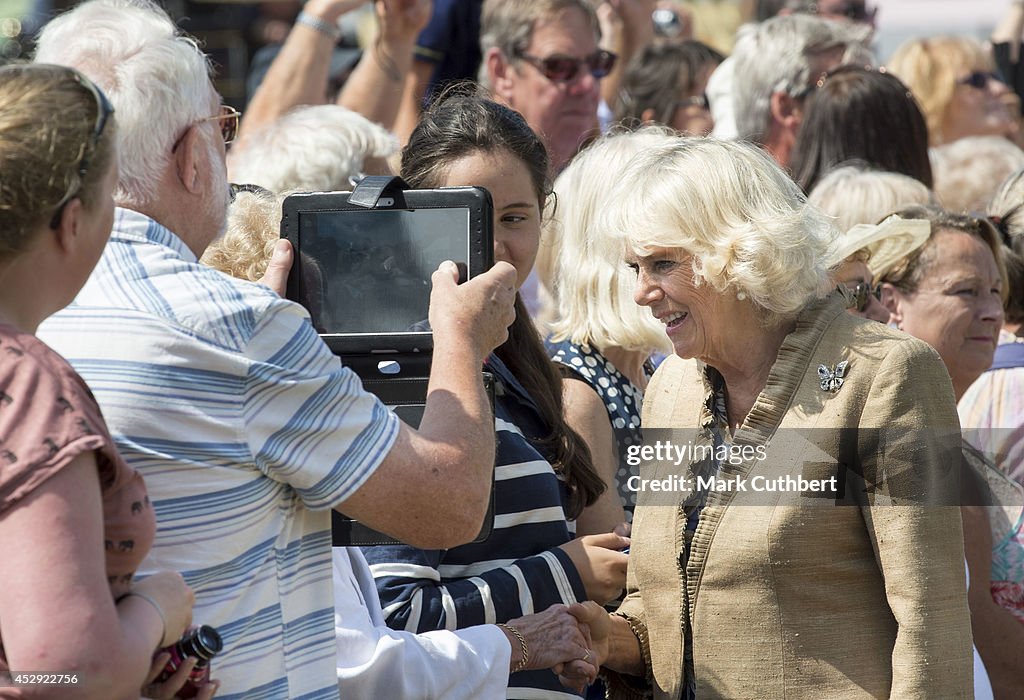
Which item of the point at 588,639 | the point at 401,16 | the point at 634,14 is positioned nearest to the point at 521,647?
the point at 588,639

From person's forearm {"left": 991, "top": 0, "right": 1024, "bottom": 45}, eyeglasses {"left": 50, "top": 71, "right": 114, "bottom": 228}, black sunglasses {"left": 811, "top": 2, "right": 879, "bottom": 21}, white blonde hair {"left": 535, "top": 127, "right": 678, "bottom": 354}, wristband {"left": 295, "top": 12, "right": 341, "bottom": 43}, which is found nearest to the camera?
eyeglasses {"left": 50, "top": 71, "right": 114, "bottom": 228}

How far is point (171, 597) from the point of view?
4.99ft

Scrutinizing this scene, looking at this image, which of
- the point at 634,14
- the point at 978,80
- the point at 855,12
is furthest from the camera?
the point at 855,12

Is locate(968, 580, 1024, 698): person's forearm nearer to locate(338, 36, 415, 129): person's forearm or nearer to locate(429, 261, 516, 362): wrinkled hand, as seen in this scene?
locate(429, 261, 516, 362): wrinkled hand

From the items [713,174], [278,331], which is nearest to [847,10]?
[713,174]

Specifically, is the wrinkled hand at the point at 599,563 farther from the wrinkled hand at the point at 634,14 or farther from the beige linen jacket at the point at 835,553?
the wrinkled hand at the point at 634,14

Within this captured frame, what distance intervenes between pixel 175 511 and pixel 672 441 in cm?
128

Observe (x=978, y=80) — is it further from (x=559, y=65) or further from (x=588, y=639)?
(x=588, y=639)

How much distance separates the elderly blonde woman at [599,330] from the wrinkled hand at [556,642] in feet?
1.70

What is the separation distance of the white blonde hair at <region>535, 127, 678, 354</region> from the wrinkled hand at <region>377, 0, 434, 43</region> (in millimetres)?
1373

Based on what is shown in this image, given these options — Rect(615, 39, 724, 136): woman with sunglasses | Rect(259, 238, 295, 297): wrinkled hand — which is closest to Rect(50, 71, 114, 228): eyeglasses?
Rect(259, 238, 295, 297): wrinkled hand

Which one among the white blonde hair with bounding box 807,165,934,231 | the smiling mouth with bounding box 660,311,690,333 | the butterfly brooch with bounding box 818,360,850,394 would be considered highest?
the white blonde hair with bounding box 807,165,934,231

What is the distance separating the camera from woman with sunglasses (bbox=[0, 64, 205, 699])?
1.31m

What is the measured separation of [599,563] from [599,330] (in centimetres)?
78
